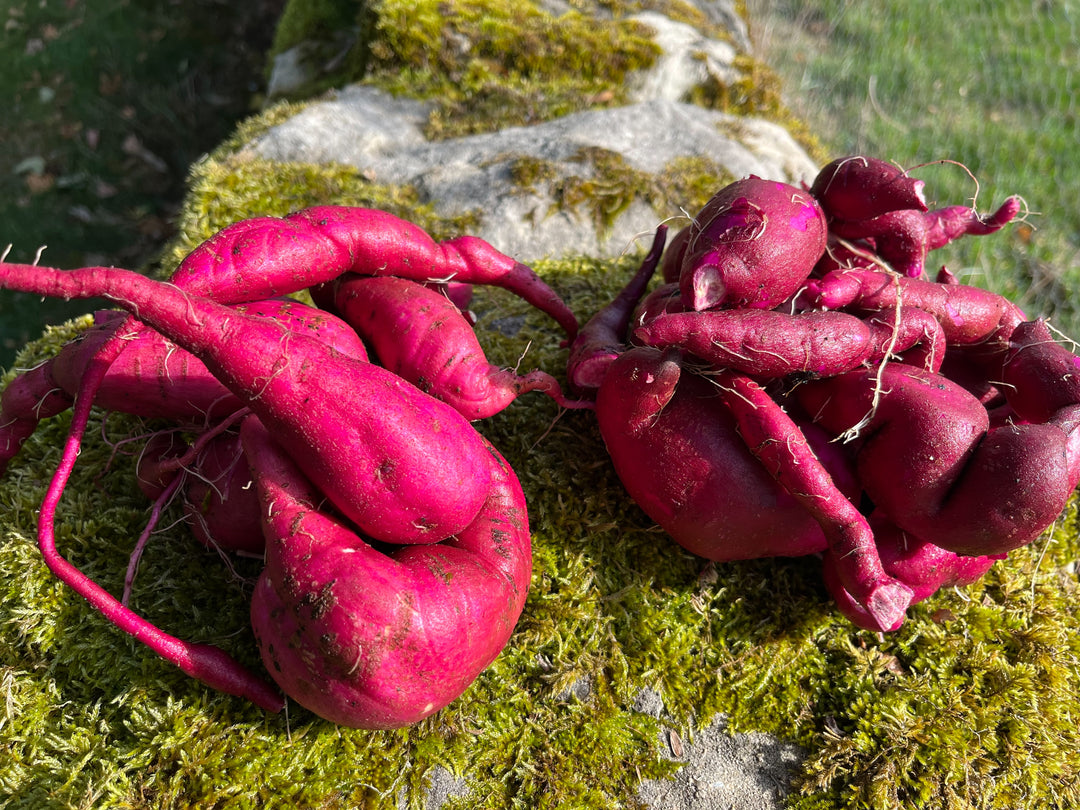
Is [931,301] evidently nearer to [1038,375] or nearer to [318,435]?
[1038,375]

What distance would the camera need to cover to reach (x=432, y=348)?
2359mm

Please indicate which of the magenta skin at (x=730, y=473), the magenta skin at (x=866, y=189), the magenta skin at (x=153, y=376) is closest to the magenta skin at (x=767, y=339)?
the magenta skin at (x=730, y=473)

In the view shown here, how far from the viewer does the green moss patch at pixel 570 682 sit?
211 cm

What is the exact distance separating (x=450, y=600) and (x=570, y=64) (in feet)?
14.0

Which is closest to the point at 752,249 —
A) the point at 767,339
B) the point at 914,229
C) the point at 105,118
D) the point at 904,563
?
the point at 767,339

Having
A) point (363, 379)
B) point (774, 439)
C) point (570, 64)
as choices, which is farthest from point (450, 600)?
point (570, 64)

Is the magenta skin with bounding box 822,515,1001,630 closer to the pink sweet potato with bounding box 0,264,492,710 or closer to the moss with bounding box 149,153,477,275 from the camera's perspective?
the pink sweet potato with bounding box 0,264,492,710

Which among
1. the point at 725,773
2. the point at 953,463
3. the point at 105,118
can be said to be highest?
the point at 953,463

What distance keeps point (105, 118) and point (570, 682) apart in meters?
7.44

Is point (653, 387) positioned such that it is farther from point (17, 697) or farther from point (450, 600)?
point (17, 697)

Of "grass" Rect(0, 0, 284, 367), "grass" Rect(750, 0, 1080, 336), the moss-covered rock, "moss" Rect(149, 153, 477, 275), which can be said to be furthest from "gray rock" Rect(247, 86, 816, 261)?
"grass" Rect(0, 0, 284, 367)

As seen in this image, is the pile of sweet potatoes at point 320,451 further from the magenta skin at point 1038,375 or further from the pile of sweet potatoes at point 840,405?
the magenta skin at point 1038,375

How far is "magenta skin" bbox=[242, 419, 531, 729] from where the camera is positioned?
180 centimetres

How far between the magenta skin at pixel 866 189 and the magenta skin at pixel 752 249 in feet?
0.94
